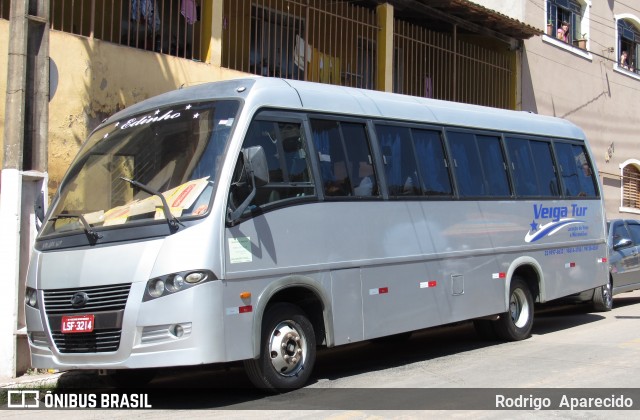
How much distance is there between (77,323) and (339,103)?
11.5 feet

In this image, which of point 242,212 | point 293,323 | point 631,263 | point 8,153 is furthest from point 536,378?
point 631,263

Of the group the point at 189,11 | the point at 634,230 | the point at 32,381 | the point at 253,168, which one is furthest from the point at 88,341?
the point at 634,230

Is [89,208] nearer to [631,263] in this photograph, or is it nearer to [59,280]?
[59,280]

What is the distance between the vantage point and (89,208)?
7.43m

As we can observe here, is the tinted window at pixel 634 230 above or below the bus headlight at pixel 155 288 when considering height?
above

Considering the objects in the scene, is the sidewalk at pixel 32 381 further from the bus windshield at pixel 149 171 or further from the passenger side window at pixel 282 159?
the passenger side window at pixel 282 159

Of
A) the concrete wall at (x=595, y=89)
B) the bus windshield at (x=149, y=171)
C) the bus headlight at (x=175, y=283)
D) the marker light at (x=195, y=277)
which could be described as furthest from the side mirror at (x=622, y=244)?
the bus headlight at (x=175, y=283)

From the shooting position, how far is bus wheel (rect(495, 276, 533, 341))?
1066 cm

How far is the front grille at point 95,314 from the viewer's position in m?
6.79

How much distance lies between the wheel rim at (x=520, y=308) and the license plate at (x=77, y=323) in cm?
614

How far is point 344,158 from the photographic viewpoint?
8.38 m

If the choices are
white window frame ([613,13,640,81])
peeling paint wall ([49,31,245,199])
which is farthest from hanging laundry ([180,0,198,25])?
white window frame ([613,13,640,81])

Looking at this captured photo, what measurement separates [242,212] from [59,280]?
177cm

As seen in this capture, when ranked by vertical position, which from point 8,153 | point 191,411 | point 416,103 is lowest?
point 191,411
